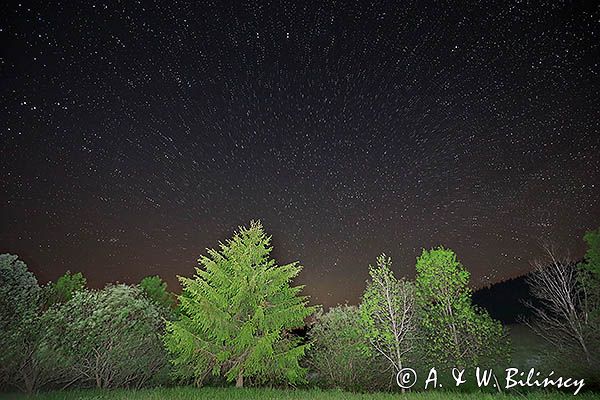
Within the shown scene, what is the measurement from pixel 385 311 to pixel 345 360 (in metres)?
4.81

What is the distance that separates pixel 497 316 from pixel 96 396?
50.2 metres

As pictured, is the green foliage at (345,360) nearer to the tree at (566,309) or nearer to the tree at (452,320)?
the tree at (452,320)

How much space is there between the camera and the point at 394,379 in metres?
24.0

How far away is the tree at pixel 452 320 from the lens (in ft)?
74.0

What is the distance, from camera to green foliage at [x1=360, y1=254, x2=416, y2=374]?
2086 cm

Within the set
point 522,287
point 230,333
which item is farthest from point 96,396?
point 522,287

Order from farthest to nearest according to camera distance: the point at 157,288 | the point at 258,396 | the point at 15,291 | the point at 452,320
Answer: the point at 157,288 < the point at 452,320 < the point at 15,291 < the point at 258,396

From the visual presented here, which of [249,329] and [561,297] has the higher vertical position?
[561,297]

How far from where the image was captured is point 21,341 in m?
20.0

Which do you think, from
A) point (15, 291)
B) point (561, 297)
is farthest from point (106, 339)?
point (561, 297)

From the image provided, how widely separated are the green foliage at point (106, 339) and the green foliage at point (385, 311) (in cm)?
1279

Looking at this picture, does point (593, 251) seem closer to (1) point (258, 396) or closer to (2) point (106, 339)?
(1) point (258, 396)

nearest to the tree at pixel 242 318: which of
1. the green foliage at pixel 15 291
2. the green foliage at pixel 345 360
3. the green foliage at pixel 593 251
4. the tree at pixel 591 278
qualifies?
the green foliage at pixel 345 360

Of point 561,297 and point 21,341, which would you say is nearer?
point 21,341
